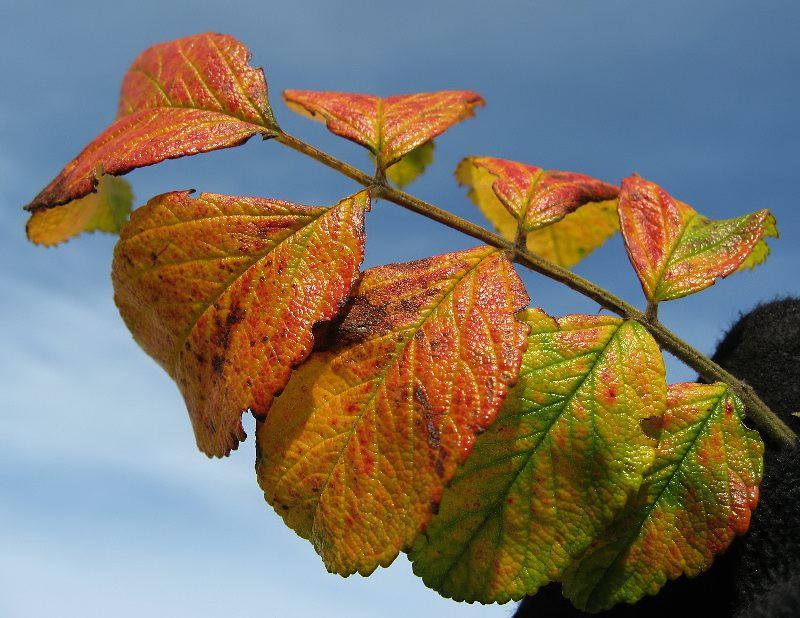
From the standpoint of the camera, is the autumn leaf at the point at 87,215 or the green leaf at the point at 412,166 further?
the green leaf at the point at 412,166

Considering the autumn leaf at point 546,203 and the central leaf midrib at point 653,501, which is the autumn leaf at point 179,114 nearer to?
the autumn leaf at point 546,203

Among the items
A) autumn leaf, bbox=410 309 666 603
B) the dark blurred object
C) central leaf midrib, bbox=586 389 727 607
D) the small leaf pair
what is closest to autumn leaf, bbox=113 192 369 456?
the small leaf pair

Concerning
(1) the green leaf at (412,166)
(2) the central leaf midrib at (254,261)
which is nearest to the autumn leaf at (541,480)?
(2) the central leaf midrib at (254,261)

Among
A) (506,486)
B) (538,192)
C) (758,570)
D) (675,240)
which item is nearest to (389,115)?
(538,192)

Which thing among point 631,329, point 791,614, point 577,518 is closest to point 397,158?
point 631,329

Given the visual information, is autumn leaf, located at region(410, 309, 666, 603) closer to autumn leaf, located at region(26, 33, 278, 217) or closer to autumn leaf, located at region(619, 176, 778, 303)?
autumn leaf, located at region(619, 176, 778, 303)
